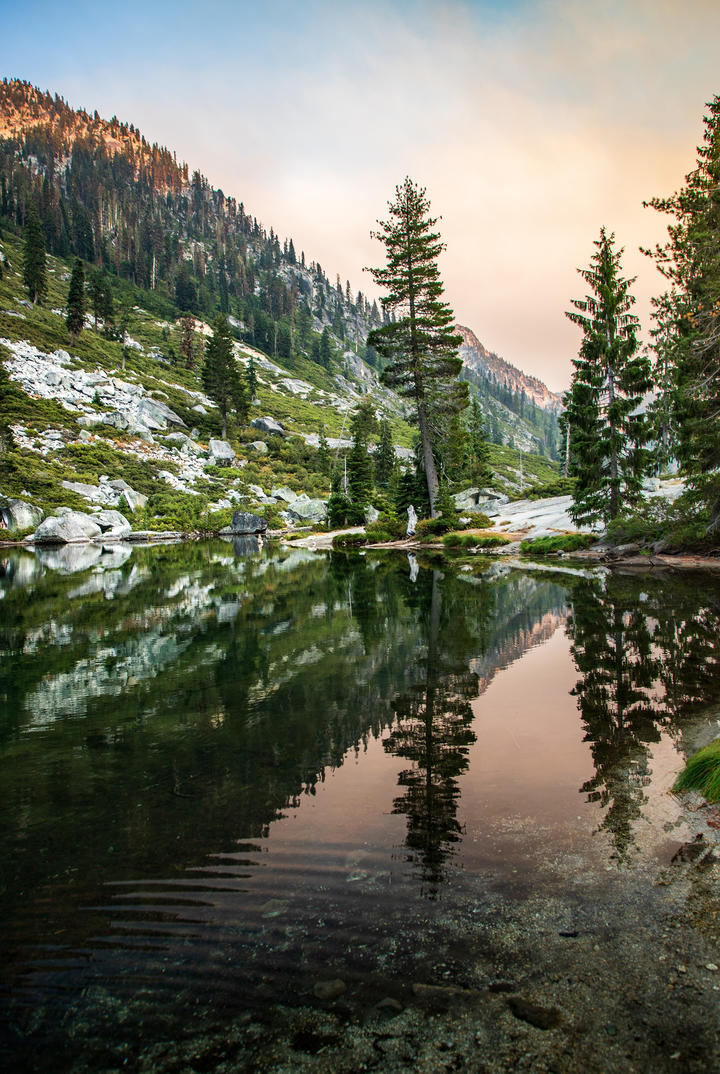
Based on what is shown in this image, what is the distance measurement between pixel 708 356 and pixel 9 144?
813 ft

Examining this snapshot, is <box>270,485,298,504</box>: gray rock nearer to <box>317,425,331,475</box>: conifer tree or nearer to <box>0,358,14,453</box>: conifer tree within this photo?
<box>317,425,331,475</box>: conifer tree

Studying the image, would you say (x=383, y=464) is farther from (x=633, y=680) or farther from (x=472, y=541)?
(x=633, y=680)

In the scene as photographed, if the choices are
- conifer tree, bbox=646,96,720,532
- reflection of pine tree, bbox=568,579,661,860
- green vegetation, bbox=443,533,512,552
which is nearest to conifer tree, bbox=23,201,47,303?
green vegetation, bbox=443,533,512,552

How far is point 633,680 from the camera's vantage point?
28.2 feet

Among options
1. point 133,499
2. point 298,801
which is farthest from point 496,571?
point 133,499

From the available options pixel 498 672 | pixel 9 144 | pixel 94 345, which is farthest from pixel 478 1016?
pixel 9 144

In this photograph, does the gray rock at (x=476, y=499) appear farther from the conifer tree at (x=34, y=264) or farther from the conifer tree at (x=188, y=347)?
the conifer tree at (x=34, y=264)

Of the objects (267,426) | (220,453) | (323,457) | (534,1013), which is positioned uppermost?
(267,426)

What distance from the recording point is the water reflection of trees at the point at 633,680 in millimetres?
5250

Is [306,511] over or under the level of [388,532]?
over

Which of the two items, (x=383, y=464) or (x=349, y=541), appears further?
(x=383, y=464)

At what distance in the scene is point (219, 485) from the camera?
7019 cm

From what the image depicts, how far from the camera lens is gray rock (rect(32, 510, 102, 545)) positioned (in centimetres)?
4716

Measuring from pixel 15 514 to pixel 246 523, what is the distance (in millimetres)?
23227
